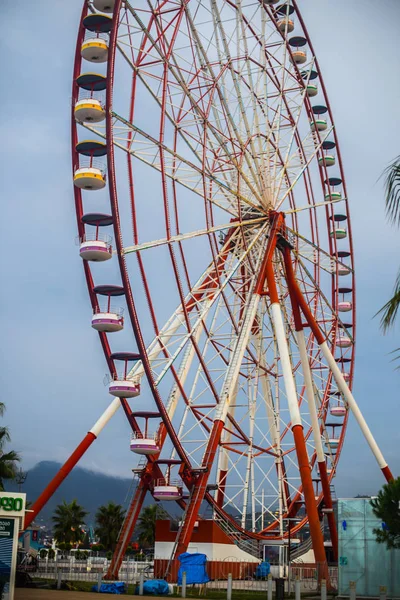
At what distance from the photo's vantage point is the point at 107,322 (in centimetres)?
3142

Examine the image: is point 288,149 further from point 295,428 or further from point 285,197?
point 295,428

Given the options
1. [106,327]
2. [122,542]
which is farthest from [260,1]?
[122,542]

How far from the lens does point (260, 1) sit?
3950 cm

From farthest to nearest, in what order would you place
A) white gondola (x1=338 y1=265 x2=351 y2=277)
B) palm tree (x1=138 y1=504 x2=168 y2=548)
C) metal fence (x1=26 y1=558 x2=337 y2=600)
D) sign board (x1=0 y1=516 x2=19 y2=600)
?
palm tree (x1=138 y1=504 x2=168 y2=548)
white gondola (x1=338 y1=265 x2=351 y2=277)
metal fence (x1=26 y1=558 x2=337 y2=600)
sign board (x1=0 y1=516 x2=19 y2=600)

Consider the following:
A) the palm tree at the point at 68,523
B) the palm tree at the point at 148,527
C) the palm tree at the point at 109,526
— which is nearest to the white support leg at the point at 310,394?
the palm tree at the point at 109,526

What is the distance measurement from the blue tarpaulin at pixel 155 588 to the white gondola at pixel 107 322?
27.2 feet

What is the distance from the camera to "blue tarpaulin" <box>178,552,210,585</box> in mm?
30672

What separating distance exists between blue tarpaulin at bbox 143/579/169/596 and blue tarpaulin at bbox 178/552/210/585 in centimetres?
212

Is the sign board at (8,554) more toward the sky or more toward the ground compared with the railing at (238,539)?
more toward the ground

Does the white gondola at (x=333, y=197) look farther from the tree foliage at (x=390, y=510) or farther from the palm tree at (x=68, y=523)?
the palm tree at (x=68, y=523)

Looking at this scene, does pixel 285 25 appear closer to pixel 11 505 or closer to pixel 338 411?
pixel 338 411

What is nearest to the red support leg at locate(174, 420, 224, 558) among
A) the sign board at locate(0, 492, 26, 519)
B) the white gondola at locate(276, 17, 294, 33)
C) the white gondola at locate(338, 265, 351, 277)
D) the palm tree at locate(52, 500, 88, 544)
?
the sign board at locate(0, 492, 26, 519)

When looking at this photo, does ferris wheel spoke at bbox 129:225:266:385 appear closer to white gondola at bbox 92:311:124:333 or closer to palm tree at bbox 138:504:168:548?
white gondola at bbox 92:311:124:333

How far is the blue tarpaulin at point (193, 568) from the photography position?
30672 mm
